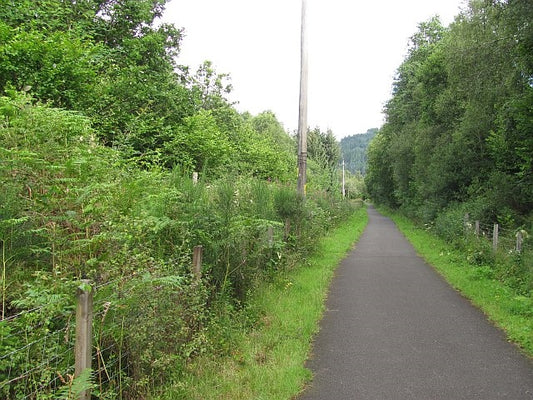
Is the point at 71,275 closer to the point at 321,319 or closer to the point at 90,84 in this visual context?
the point at 321,319

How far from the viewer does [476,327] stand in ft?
23.7

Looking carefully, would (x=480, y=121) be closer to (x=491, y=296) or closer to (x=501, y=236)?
(x=501, y=236)

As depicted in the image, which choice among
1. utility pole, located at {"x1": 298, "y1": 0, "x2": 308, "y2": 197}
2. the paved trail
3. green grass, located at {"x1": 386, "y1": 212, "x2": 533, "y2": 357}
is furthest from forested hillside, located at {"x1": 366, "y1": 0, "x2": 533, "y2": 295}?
utility pole, located at {"x1": 298, "y1": 0, "x2": 308, "y2": 197}

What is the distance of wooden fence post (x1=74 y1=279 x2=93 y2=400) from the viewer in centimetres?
324

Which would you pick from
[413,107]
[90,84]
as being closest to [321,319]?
[90,84]

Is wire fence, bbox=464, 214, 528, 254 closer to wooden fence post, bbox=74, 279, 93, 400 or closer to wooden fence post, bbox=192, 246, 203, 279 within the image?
wooden fence post, bbox=192, 246, 203, 279

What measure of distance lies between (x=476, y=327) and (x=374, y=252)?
10.0m

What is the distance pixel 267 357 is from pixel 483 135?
20.3m

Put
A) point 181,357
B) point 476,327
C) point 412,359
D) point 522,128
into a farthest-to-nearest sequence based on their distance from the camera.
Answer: point 522,128, point 476,327, point 412,359, point 181,357

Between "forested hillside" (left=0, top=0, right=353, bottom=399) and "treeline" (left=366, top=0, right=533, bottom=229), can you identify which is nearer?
"forested hillside" (left=0, top=0, right=353, bottom=399)

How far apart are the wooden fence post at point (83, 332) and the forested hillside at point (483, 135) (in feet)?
28.5

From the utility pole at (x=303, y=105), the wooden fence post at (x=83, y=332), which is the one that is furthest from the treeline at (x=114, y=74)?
the wooden fence post at (x=83, y=332)

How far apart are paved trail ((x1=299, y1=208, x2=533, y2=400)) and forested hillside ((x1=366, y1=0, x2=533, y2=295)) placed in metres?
2.60

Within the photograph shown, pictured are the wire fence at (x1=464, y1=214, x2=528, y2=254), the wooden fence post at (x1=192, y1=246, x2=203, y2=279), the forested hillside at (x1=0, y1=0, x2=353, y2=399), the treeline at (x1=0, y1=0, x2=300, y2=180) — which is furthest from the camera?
the wire fence at (x1=464, y1=214, x2=528, y2=254)
